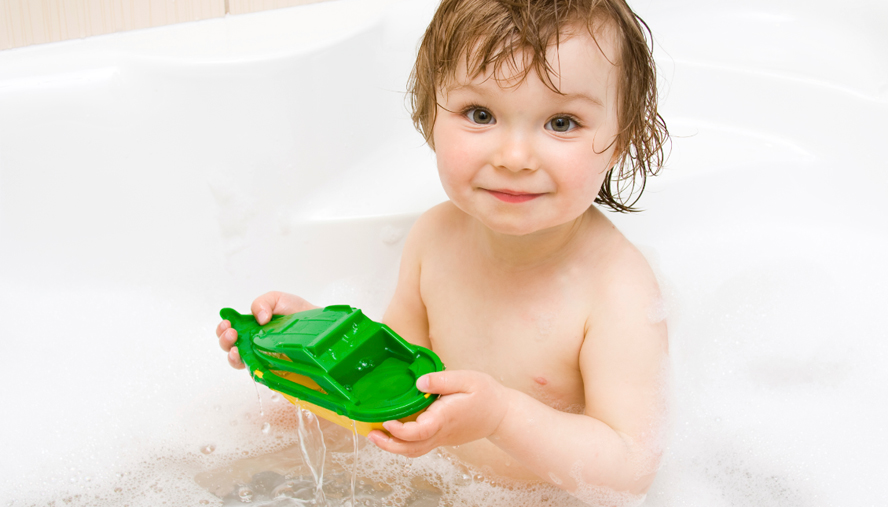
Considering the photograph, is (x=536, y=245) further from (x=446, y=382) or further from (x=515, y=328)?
(x=446, y=382)

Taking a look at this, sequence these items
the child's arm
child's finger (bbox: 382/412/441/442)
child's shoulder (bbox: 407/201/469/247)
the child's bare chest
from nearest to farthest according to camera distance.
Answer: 1. child's finger (bbox: 382/412/441/442)
2. the child's arm
3. the child's bare chest
4. child's shoulder (bbox: 407/201/469/247)

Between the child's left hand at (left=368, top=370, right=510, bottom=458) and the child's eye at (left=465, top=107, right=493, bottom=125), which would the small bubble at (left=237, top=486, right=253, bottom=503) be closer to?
the child's left hand at (left=368, top=370, right=510, bottom=458)

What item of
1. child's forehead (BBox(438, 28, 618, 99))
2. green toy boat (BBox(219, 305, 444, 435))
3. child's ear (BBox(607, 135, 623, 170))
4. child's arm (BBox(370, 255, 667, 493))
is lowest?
child's arm (BBox(370, 255, 667, 493))

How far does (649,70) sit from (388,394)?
0.40m

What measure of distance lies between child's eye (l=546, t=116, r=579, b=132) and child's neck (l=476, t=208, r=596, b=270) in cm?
16

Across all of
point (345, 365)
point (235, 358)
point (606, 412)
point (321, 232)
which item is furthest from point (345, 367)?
point (321, 232)

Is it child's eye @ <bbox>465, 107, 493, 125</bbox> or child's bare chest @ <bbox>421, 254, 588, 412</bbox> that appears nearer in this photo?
child's eye @ <bbox>465, 107, 493, 125</bbox>

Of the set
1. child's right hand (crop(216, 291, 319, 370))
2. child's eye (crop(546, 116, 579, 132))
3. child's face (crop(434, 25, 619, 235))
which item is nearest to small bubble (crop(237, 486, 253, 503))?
child's right hand (crop(216, 291, 319, 370))

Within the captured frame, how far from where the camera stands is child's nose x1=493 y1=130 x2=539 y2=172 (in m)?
0.70

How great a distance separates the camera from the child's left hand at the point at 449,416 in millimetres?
654

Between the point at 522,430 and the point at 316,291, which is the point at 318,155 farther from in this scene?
the point at 522,430

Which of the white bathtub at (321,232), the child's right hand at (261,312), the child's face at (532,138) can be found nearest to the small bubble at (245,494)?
the white bathtub at (321,232)

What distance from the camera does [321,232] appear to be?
48.0 inches

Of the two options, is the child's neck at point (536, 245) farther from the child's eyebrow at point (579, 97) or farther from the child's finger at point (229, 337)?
the child's finger at point (229, 337)
